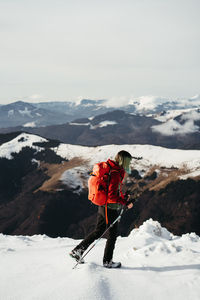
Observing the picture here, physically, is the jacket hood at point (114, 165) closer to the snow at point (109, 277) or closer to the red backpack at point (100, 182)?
the red backpack at point (100, 182)

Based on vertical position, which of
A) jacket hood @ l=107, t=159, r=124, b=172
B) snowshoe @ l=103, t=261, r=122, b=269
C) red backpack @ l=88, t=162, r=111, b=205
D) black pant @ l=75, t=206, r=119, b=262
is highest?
jacket hood @ l=107, t=159, r=124, b=172

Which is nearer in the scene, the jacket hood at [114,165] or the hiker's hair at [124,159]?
the jacket hood at [114,165]

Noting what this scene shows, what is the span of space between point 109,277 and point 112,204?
2.45m

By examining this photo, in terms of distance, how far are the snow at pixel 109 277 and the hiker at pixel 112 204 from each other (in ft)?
1.96

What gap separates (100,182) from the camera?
8.75 meters

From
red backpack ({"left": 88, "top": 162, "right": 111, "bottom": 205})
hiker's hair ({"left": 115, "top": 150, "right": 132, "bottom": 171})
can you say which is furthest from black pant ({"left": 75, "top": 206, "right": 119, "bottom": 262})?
hiker's hair ({"left": 115, "top": 150, "right": 132, "bottom": 171})

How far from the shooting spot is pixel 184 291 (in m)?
7.82

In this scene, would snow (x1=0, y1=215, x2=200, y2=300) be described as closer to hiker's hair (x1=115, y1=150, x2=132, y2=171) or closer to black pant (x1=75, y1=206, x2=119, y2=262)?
black pant (x1=75, y1=206, x2=119, y2=262)

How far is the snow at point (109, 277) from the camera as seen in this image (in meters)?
7.43

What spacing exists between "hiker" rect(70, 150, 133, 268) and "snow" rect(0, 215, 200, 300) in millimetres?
597

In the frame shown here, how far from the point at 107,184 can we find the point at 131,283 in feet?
→ 11.1

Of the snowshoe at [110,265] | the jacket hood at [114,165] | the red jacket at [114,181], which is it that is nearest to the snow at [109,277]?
the snowshoe at [110,265]

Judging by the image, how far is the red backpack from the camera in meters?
8.72

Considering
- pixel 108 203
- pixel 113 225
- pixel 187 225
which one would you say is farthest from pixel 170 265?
pixel 187 225
